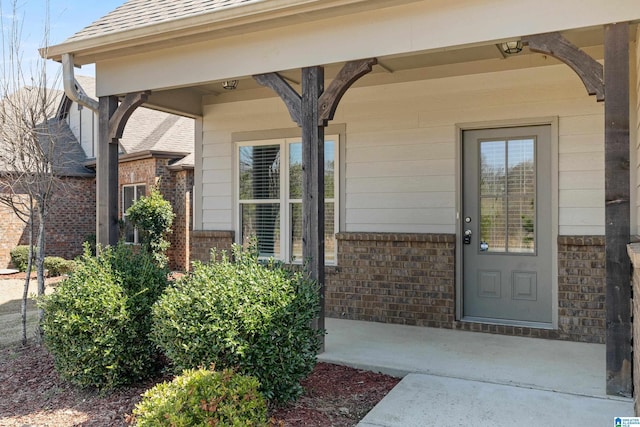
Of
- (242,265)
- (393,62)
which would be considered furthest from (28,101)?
(393,62)

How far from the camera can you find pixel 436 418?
342 centimetres

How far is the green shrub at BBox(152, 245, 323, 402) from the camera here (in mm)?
3465

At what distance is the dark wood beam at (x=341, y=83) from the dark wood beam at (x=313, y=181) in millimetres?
68

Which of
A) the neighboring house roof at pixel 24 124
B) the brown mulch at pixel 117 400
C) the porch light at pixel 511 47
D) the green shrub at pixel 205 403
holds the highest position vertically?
the porch light at pixel 511 47

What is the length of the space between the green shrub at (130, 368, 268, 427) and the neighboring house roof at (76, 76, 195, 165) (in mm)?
10317

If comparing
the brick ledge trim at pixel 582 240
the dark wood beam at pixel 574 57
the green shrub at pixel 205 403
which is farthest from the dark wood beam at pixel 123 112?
the brick ledge trim at pixel 582 240

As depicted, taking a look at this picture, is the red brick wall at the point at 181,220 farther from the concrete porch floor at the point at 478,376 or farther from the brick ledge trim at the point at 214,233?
the concrete porch floor at the point at 478,376

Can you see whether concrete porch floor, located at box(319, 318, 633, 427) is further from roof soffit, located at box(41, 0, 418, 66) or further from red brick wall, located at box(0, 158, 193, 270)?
red brick wall, located at box(0, 158, 193, 270)

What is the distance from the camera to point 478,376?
4.21 meters

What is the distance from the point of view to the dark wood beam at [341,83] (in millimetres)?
4562

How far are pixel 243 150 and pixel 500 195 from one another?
3.65m

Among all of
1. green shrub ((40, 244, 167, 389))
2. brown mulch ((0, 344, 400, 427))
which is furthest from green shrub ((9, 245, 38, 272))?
green shrub ((40, 244, 167, 389))

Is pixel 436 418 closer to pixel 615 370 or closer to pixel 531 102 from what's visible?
pixel 615 370

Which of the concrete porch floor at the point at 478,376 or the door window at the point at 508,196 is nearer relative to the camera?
the concrete porch floor at the point at 478,376
